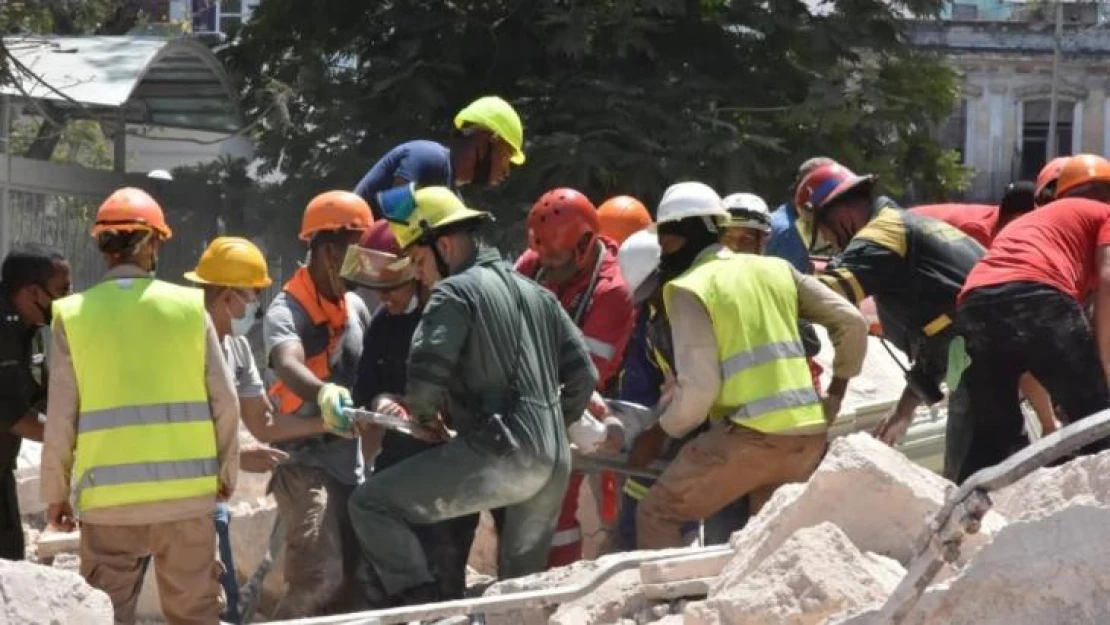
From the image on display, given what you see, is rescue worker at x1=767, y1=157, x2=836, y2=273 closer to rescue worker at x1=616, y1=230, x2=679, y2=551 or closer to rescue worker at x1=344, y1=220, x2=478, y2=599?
rescue worker at x1=616, y1=230, x2=679, y2=551

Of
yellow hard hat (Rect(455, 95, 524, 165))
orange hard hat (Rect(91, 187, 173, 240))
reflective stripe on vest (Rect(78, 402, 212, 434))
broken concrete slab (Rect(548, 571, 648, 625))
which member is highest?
yellow hard hat (Rect(455, 95, 524, 165))

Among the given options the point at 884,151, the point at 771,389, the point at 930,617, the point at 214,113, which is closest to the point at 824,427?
the point at 771,389

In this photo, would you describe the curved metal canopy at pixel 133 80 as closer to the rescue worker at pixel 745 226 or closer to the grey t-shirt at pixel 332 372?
the grey t-shirt at pixel 332 372

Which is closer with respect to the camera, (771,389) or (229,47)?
(771,389)

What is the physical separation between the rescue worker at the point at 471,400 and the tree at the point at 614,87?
7.72 metres

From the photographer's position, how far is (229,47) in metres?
17.3

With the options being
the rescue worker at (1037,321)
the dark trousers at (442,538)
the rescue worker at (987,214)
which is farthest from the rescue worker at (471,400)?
the rescue worker at (987,214)

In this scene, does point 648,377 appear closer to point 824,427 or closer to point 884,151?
point 824,427

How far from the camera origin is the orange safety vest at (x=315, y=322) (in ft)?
26.3

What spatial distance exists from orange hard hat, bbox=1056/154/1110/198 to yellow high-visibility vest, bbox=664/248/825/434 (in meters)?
1.35

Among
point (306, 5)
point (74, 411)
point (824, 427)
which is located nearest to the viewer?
point (74, 411)

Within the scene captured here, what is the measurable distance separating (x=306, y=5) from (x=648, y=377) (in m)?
8.83

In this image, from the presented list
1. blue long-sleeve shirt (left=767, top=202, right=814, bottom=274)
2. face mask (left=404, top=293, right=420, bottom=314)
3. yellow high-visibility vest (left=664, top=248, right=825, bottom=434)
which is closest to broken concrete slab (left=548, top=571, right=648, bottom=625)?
yellow high-visibility vest (left=664, top=248, right=825, bottom=434)

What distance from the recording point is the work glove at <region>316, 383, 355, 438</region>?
7242 mm
